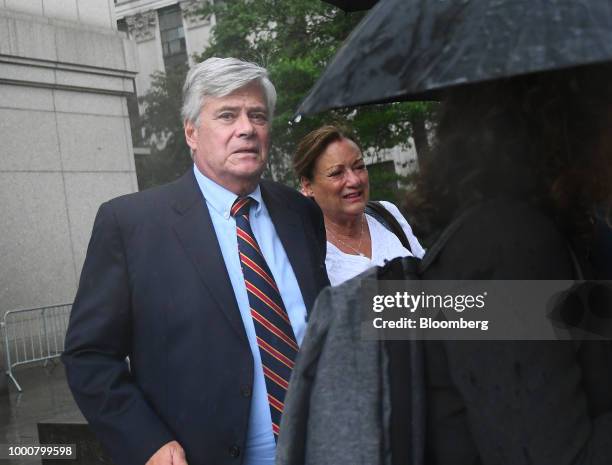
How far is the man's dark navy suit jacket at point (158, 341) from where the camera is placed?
243 cm

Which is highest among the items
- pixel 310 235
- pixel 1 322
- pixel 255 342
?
pixel 1 322

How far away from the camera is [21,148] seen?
35.6ft

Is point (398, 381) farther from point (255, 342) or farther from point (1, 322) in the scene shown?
point (1, 322)

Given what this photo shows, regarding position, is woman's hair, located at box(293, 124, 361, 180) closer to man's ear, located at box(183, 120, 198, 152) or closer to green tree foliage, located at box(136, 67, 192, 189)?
man's ear, located at box(183, 120, 198, 152)

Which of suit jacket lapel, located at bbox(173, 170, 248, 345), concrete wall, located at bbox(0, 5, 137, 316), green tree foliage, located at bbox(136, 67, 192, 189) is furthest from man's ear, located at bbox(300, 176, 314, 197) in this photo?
green tree foliage, located at bbox(136, 67, 192, 189)

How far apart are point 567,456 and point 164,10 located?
6141cm

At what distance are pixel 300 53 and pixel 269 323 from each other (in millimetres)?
17234

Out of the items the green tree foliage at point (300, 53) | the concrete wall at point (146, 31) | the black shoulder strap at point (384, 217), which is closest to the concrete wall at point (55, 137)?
the green tree foliage at point (300, 53)

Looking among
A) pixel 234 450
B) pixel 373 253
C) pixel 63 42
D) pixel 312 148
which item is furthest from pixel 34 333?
pixel 234 450

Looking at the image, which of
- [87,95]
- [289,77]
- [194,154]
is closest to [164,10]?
[289,77]

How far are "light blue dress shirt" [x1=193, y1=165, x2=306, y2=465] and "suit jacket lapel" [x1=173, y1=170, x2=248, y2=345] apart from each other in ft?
0.18

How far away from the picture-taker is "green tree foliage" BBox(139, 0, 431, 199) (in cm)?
1580
